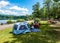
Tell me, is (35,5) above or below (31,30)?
above

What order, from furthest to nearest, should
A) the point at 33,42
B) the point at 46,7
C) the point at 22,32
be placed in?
the point at 46,7 → the point at 22,32 → the point at 33,42

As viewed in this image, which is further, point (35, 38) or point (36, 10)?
point (36, 10)

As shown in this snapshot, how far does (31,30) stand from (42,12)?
6256 centimetres

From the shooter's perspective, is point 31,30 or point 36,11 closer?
point 31,30

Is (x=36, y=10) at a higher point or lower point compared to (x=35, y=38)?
higher

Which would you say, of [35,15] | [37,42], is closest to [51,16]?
[35,15]

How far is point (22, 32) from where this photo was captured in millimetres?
16094

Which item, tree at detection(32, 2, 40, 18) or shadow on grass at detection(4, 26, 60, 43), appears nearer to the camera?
shadow on grass at detection(4, 26, 60, 43)

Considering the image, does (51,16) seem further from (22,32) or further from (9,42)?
(9,42)

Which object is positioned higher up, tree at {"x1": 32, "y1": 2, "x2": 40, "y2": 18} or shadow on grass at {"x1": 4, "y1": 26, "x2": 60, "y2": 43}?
tree at {"x1": 32, "y1": 2, "x2": 40, "y2": 18}

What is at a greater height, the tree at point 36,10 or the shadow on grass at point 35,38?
the tree at point 36,10

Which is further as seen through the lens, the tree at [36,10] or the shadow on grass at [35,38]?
the tree at [36,10]

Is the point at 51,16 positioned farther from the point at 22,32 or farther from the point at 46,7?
the point at 22,32

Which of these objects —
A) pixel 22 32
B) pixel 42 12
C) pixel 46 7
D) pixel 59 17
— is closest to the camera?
pixel 22 32
